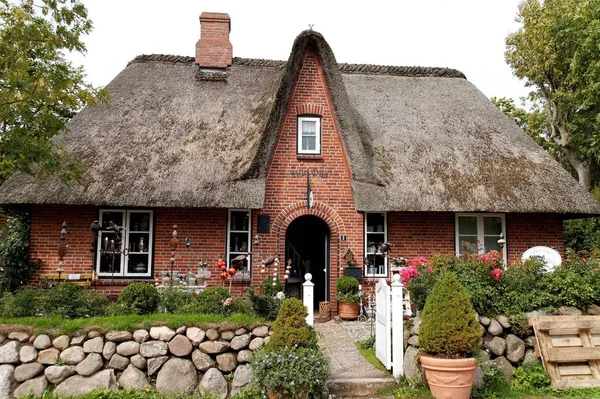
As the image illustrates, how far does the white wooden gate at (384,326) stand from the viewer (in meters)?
7.03

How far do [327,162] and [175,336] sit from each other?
6.83 m

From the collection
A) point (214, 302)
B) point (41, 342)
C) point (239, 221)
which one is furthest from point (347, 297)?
point (41, 342)

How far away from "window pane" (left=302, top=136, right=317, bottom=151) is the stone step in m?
6.87

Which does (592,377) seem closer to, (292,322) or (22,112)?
(292,322)

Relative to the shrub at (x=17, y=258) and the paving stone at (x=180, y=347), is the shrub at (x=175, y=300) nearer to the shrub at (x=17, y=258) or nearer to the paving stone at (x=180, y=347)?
the paving stone at (x=180, y=347)

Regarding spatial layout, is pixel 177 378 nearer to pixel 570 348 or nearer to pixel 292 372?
pixel 292 372

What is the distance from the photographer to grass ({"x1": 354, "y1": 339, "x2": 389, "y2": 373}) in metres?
7.27

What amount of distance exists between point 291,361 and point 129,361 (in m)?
2.21

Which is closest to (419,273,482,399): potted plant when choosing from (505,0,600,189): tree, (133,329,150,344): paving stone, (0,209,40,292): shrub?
(133,329,150,344): paving stone

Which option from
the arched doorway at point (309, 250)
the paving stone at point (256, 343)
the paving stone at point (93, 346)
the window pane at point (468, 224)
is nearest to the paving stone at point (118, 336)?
the paving stone at point (93, 346)

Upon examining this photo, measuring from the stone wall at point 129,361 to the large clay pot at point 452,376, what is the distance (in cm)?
222

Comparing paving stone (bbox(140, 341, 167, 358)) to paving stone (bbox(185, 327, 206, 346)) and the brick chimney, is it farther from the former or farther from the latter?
the brick chimney

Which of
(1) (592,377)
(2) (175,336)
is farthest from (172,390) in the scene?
(1) (592,377)

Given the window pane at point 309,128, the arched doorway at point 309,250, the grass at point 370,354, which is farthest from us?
the arched doorway at point 309,250
